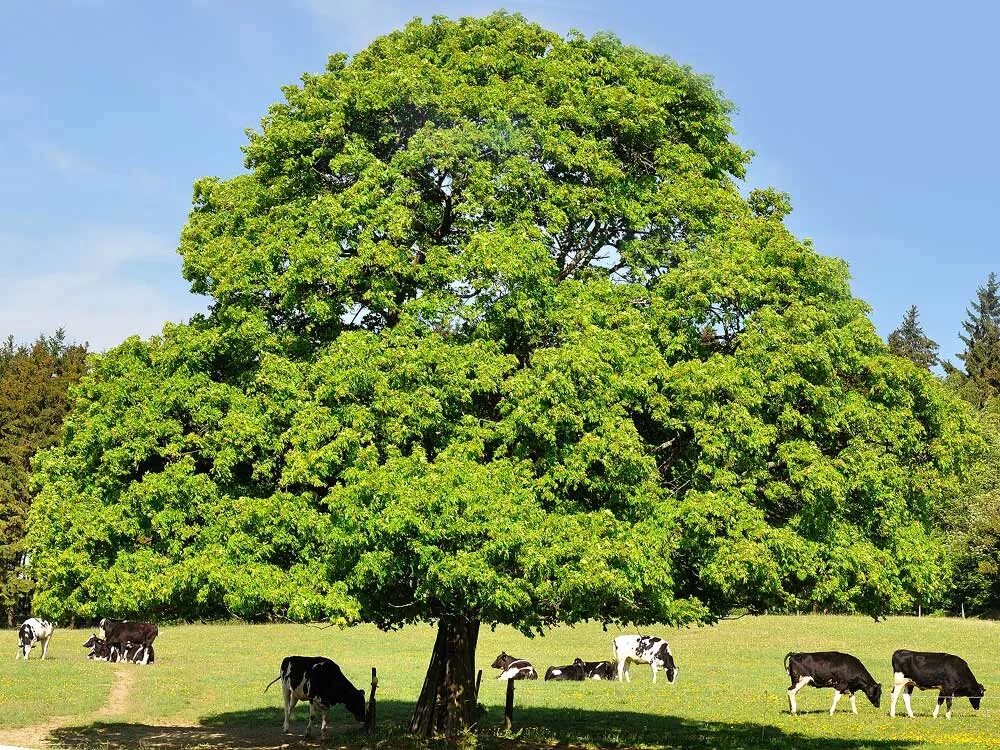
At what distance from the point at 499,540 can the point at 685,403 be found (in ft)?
13.9

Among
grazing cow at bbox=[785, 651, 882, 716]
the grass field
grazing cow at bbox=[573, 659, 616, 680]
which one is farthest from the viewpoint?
grazing cow at bbox=[573, 659, 616, 680]

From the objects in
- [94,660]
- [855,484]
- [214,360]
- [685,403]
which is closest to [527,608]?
[685,403]

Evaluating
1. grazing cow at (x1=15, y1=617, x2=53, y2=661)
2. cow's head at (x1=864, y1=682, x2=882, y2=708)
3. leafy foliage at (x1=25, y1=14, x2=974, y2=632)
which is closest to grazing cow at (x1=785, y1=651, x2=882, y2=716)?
cow's head at (x1=864, y1=682, x2=882, y2=708)

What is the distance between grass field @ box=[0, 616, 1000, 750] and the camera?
25109mm

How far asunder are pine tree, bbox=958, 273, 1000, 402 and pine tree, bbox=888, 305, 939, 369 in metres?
4.00

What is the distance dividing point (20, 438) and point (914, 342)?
107 m

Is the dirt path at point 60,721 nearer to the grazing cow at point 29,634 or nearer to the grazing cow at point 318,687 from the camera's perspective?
the grazing cow at point 318,687

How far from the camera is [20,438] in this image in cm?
6769

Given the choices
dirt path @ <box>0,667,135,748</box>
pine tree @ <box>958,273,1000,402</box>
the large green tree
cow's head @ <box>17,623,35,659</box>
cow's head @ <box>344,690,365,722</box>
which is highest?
pine tree @ <box>958,273,1000,402</box>

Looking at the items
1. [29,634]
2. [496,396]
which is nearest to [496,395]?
[496,396]

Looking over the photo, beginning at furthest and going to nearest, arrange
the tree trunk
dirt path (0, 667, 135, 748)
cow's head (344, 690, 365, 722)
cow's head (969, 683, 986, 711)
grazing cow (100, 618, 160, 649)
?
1. grazing cow (100, 618, 160, 649)
2. cow's head (969, 683, 986, 711)
3. cow's head (344, 690, 365, 722)
4. dirt path (0, 667, 135, 748)
5. the tree trunk

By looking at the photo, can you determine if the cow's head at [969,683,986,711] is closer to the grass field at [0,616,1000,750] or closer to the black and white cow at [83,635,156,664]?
the grass field at [0,616,1000,750]

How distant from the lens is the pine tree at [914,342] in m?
122

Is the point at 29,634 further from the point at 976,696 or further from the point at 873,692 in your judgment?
the point at 976,696
